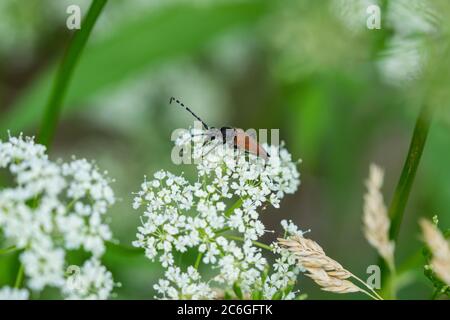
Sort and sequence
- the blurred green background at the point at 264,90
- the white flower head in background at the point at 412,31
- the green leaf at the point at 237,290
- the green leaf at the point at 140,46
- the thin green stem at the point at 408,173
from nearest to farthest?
the green leaf at the point at 237,290 < the thin green stem at the point at 408,173 < the white flower head in background at the point at 412,31 < the blurred green background at the point at 264,90 < the green leaf at the point at 140,46

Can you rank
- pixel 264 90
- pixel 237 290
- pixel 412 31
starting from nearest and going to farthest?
pixel 237 290, pixel 412 31, pixel 264 90

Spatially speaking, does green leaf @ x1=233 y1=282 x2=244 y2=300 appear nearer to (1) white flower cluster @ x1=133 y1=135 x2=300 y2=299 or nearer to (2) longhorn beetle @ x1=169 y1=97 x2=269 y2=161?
(1) white flower cluster @ x1=133 y1=135 x2=300 y2=299

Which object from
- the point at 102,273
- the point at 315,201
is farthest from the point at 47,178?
the point at 315,201

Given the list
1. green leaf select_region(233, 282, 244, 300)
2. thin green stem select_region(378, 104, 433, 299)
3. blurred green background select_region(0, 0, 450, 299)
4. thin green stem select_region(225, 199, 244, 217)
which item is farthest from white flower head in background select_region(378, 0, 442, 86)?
green leaf select_region(233, 282, 244, 300)

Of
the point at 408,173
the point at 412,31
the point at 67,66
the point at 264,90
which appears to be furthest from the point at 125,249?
the point at 264,90

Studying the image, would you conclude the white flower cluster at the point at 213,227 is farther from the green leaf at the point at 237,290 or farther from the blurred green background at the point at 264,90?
the blurred green background at the point at 264,90

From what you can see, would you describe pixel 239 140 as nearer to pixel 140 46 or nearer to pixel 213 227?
pixel 213 227

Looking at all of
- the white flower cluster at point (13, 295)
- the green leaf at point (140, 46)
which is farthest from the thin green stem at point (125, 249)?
the green leaf at point (140, 46)
